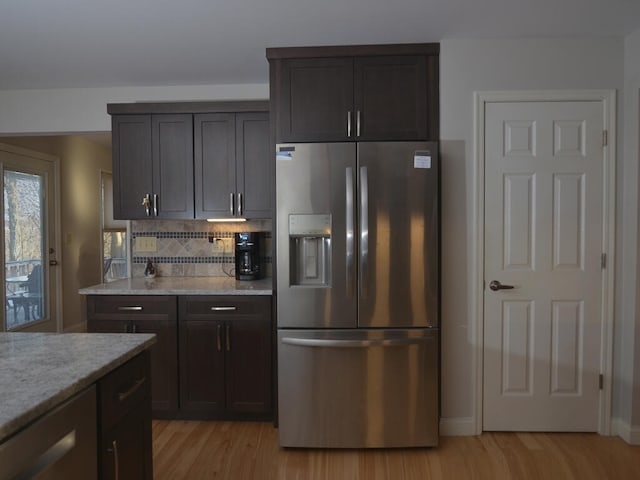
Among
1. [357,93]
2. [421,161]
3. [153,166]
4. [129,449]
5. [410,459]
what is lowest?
[410,459]

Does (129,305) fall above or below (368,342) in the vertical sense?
above

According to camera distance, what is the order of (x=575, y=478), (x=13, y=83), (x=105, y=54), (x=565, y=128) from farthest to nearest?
1. (x=13, y=83)
2. (x=105, y=54)
3. (x=565, y=128)
4. (x=575, y=478)

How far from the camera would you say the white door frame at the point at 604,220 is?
A: 2.38m

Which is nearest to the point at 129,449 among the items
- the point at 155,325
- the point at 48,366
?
the point at 48,366

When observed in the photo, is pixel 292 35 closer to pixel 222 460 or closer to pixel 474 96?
pixel 474 96

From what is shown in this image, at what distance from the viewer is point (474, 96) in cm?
241

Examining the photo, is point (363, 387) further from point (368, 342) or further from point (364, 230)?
point (364, 230)

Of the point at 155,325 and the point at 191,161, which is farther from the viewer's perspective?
the point at 191,161

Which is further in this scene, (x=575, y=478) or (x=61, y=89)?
(x=61, y=89)

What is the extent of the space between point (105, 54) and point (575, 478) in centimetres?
376

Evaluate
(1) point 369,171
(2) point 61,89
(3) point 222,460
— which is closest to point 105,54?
(2) point 61,89

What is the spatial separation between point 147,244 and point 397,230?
7.32 feet

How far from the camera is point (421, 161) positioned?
7.30 feet

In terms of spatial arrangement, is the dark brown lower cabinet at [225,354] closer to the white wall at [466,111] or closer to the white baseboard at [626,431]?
the white wall at [466,111]
